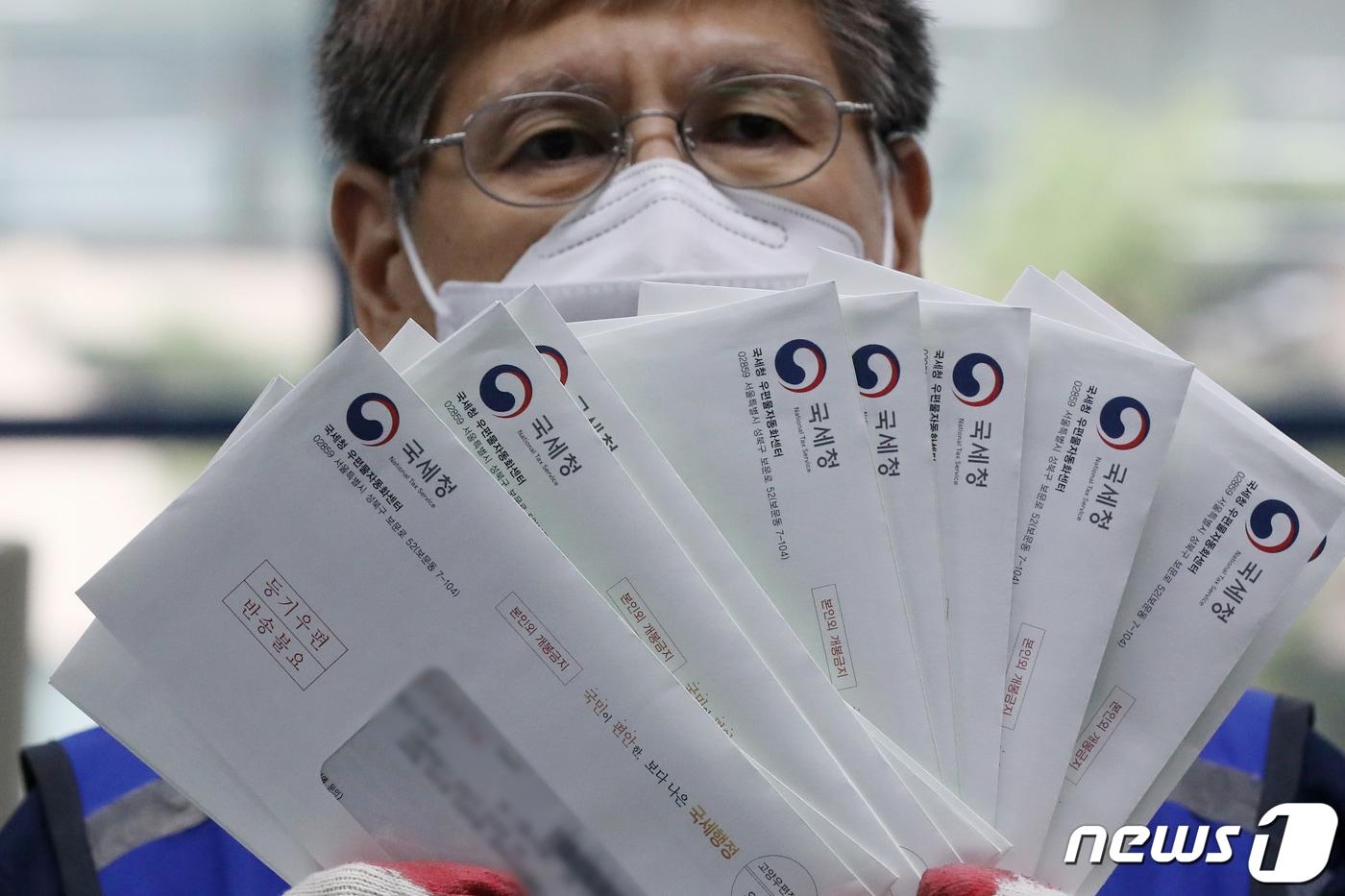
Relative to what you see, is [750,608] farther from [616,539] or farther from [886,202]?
[886,202]

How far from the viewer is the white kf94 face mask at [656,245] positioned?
131cm

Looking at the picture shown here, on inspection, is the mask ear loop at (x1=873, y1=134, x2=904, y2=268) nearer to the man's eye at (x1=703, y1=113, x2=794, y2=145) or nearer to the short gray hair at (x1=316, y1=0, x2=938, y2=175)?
the short gray hair at (x1=316, y1=0, x2=938, y2=175)

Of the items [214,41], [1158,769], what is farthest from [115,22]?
[1158,769]

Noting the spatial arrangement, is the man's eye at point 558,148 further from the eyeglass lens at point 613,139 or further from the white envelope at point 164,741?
the white envelope at point 164,741

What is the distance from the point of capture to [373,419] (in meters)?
0.76

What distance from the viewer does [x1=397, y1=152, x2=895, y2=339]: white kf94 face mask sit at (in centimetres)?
131

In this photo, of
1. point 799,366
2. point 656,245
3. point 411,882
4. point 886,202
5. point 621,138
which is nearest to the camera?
point 411,882

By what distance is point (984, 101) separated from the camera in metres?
3.69

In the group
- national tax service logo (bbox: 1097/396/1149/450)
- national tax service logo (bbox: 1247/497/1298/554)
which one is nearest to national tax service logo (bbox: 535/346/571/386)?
national tax service logo (bbox: 1097/396/1149/450)

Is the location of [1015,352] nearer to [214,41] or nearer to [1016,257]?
[1016,257]

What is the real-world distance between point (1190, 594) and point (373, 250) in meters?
1.06

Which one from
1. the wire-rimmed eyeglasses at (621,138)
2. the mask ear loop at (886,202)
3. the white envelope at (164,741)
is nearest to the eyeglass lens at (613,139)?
the wire-rimmed eyeglasses at (621,138)

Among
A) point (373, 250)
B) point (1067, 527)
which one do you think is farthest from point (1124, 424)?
point (373, 250)

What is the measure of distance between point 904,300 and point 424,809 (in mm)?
422
